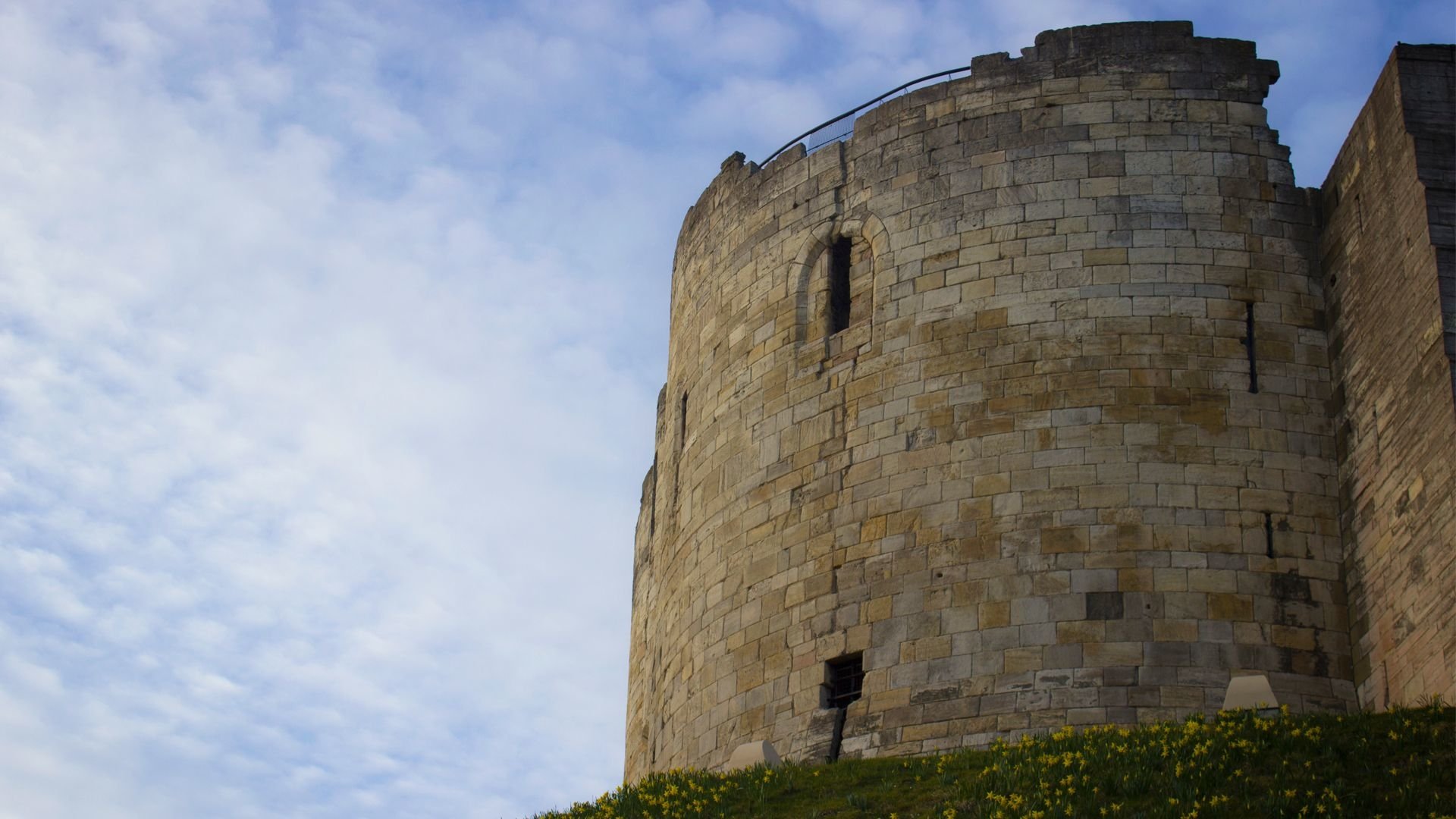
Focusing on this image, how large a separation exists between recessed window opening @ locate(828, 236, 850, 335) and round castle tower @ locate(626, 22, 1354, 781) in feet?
0.09

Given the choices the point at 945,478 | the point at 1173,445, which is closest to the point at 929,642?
the point at 945,478

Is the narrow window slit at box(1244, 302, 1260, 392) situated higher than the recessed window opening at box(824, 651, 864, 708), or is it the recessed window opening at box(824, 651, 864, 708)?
the narrow window slit at box(1244, 302, 1260, 392)

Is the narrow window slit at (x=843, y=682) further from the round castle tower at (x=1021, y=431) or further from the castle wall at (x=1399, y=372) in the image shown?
the castle wall at (x=1399, y=372)

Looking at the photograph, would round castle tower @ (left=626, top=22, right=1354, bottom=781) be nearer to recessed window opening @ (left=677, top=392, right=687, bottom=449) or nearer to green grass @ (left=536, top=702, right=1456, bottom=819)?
recessed window opening @ (left=677, top=392, right=687, bottom=449)

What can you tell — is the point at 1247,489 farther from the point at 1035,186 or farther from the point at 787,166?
the point at 787,166

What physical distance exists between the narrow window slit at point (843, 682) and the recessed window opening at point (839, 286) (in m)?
3.53

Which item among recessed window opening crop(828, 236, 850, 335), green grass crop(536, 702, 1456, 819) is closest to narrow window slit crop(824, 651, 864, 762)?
green grass crop(536, 702, 1456, 819)

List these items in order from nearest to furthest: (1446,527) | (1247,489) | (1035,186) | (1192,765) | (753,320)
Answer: (1192,765)
(1446,527)
(1247,489)
(1035,186)
(753,320)

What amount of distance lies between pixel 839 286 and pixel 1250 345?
4.20 metres

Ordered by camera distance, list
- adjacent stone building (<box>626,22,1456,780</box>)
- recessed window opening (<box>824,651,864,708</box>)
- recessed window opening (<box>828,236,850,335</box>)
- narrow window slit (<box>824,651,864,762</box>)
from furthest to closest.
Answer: recessed window opening (<box>828,236,850,335</box>)
recessed window opening (<box>824,651,864,708</box>)
narrow window slit (<box>824,651,864,762</box>)
adjacent stone building (<box>626,22,1456,780</box>)

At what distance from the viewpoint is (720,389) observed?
21.2 meters

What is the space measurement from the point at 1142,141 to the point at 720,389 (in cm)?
508

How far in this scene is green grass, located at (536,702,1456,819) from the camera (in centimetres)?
1313

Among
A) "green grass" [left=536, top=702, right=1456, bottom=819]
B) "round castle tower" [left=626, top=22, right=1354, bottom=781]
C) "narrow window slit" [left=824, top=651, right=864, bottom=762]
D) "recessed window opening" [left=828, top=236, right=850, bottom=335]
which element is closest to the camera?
"green grass" [left=536, top=702, right=1456, bottom=819]
